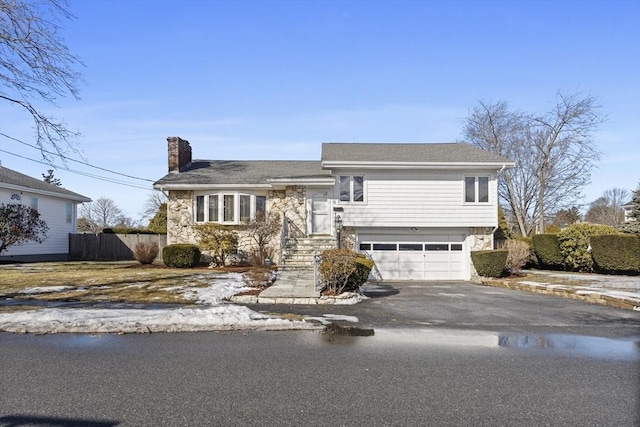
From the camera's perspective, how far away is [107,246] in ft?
90.7

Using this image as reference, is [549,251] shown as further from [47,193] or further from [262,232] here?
[47,193]

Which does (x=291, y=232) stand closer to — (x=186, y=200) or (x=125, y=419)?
(x=186, y=200)

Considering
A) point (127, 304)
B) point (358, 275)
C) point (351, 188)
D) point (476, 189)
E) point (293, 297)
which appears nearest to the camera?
point (127, 304)

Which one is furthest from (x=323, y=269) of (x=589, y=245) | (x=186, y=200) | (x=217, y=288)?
(x=589, y=245)

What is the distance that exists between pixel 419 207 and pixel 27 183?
21.9 metres

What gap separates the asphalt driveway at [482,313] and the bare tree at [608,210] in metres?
41.1

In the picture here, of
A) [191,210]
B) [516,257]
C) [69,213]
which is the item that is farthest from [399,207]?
[69,213]

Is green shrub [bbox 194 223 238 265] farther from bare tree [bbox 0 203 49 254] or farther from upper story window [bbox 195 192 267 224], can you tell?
bare tree [bbox 0 203 49 254]

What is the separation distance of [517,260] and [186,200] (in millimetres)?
15462

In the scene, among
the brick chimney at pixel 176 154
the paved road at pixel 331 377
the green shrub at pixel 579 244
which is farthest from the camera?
the brick chimney at pixel 176 154

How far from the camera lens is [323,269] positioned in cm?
1234

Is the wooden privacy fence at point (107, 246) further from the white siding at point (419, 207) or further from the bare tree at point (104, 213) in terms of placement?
the bare tree at point (104, 213)

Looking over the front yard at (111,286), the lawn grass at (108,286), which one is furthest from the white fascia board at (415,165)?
the lawn grass at (108,286)

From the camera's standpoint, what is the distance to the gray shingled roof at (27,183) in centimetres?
2433
